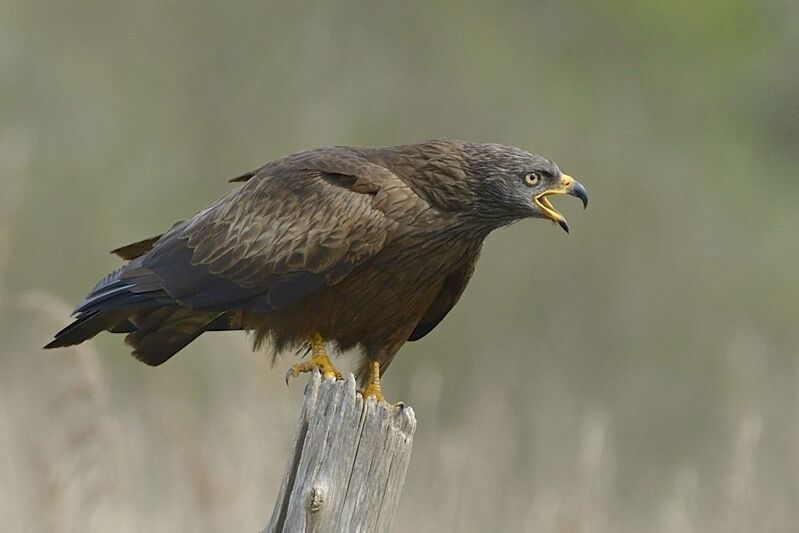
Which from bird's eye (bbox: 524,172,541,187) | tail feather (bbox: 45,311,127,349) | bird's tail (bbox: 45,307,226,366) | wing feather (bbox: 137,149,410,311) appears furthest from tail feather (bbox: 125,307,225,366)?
bird's eye (bbox: 524,172,541,187)

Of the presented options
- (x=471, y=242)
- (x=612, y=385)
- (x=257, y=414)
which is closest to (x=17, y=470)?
(x=257, y=414)

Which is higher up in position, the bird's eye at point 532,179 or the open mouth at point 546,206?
the bird's eye at point 532,179

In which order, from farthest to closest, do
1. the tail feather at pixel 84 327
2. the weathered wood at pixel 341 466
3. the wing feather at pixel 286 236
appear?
1. the tail feather at pixel 84 327
2. the wing feather at pixel 286 236
3. the weathered wood at pixel 341 466

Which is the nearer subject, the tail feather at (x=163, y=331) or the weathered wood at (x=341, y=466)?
the weathered wood at (x=341, y=466)

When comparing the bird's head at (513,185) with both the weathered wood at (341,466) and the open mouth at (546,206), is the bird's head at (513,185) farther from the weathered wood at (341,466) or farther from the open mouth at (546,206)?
the weathered wood at (341,466)

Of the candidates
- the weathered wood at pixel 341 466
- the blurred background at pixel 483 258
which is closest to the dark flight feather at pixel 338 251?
the blurred background at pixel 483 258

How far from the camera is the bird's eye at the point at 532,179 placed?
4.83 meters

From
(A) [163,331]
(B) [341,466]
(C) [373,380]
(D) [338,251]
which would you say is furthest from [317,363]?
(B) [341,466]

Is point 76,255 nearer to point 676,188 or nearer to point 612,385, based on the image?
point 612,385

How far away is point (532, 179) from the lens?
484 centimetres

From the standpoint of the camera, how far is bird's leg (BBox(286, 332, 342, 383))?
475 cm

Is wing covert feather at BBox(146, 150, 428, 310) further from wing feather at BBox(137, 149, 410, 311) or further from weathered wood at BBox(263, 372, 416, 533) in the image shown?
weathered wood at BBox(263, 372, 416, 533)

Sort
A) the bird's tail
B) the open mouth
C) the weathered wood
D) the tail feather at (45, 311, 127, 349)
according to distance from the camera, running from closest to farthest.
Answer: the weathered wood
the open mouth
the tail feather at (45, 311, 127, 349)
the bird's tail

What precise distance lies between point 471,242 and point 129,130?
6.74m
